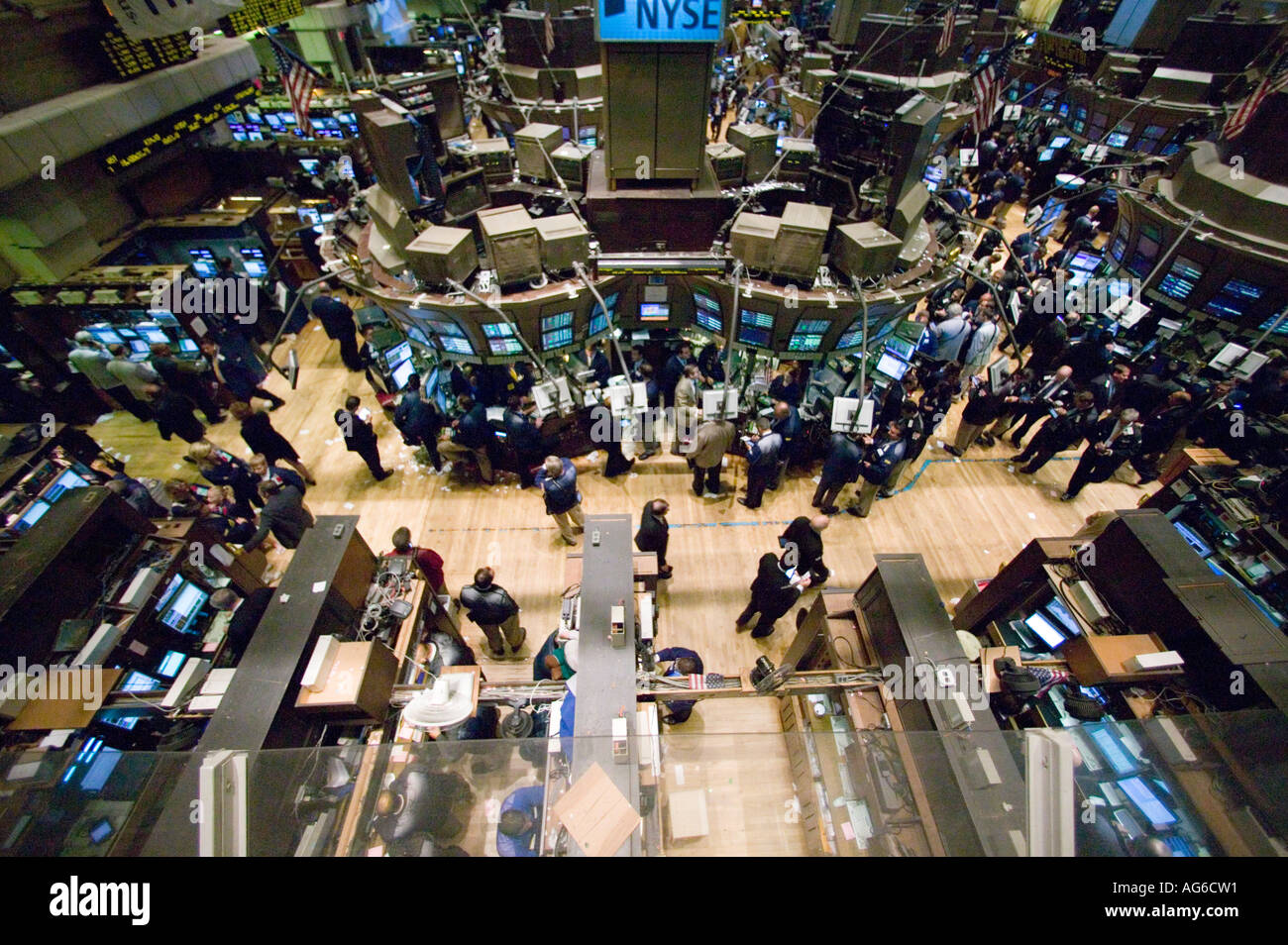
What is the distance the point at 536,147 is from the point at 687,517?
5804mm

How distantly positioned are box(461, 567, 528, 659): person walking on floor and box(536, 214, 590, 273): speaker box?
13.1 feet

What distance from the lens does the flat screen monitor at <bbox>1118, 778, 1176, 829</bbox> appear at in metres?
3.15

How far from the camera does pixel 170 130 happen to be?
10320mm

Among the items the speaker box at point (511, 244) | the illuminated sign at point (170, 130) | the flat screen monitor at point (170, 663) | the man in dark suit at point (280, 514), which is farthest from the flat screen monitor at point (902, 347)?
the illuminated sign at point (170, 130)

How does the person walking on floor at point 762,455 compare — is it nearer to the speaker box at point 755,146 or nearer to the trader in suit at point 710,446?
the trader in suit at point 710,446

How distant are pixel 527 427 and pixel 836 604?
Result: 164 inches

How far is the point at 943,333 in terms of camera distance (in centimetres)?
778

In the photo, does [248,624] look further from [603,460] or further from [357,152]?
[357,152]

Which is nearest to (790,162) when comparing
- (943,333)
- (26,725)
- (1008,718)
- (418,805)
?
(943,333)

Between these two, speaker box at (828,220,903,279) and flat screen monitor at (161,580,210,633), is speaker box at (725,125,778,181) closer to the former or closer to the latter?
speaker box at (828,220,903,279)

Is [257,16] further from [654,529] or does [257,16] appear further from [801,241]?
[654,529]

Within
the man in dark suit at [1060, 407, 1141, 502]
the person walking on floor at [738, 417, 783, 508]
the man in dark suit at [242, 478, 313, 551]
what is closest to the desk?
the person walking on floor at [738, 417, 783, 508]

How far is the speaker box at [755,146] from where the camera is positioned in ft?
27.3
